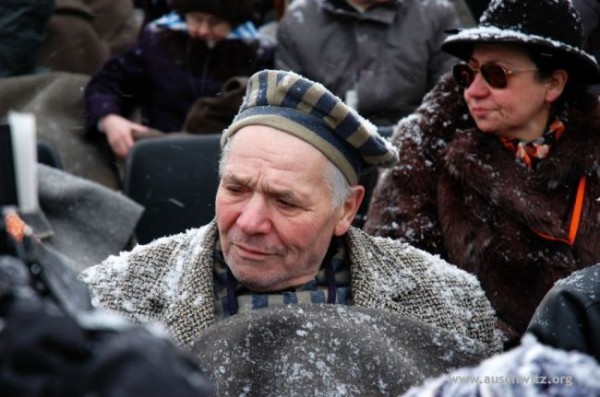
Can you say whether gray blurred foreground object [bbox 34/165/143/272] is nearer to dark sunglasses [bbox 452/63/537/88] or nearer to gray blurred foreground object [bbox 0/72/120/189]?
gray blurred foreground object [bbox 0/72/120/189]

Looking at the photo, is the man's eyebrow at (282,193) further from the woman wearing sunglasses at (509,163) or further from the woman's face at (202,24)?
the woman's face at (202,24)

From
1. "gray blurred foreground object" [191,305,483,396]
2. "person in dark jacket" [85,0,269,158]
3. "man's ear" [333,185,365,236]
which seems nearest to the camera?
"gray blurred foreground object" [191,305,483,396]

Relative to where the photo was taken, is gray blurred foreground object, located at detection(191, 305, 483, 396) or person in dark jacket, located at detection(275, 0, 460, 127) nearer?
gray blurred foreground object, located at detection(191, 305, 483, 396)

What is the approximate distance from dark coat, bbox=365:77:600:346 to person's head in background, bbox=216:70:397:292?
33.4 inches

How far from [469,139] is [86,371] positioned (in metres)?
2.92

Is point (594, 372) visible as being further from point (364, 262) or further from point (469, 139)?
point (469, 139)

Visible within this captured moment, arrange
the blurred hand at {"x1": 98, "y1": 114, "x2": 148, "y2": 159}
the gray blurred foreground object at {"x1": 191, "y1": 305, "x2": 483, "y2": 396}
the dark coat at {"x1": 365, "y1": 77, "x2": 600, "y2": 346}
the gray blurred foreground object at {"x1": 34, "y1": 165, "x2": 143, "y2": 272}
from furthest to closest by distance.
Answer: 1. the blurred hand at {"x1": 98, "y1": 114, "x2": 148, "y2": 159}
2. the gray blurred foreground object at {"x1": 34, "y1": 165, "x2": 143, "y2": 272}
3. the dark coat at {"x1": 365, "y1": 77, "x2": 600, "y2": 346}
4. the gray blurred foreground object at {"x1": 191, "y1": 305, "x2": 483, "y2": 396}

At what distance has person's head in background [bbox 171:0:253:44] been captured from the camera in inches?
207

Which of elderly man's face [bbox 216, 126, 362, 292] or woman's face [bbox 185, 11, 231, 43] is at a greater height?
elderly man's face [bbox 216, 126, 362, 292]

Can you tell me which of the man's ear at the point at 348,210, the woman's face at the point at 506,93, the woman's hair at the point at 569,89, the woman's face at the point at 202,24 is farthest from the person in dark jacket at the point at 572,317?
the woman's face at the point at 202,24

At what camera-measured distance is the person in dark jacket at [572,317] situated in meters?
2.31

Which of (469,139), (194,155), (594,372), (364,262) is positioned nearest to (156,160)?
(194,155)

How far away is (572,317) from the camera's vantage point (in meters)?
2.33

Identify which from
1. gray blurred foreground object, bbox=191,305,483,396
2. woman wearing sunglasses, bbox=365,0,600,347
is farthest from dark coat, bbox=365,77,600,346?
gray blurred foreground object, bbox=191,305,483,396
